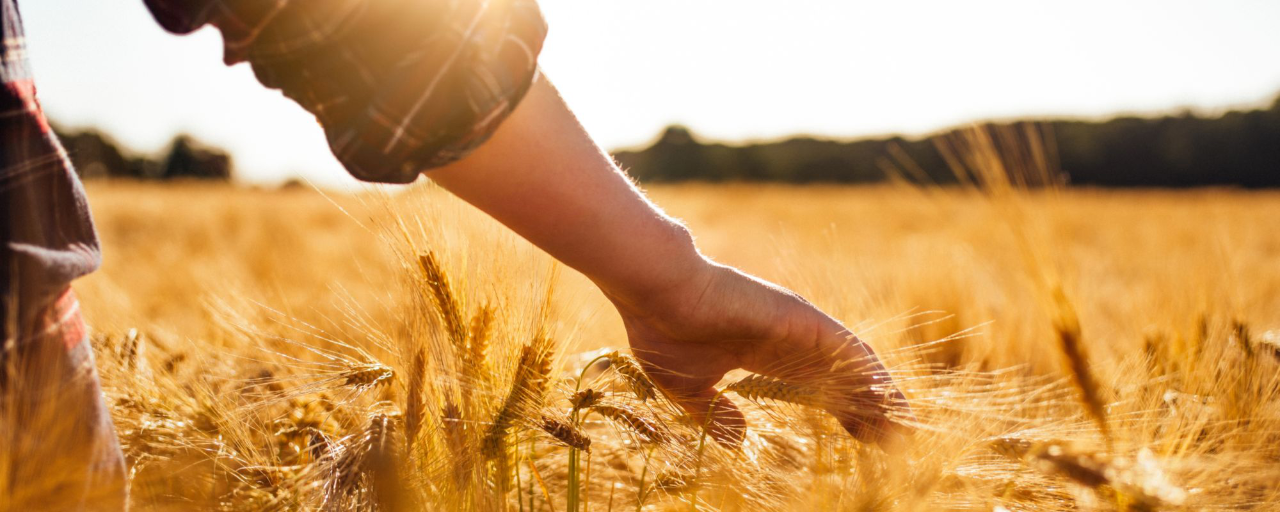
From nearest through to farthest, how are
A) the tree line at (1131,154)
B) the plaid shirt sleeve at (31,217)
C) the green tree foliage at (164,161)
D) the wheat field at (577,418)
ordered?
the plaid shirt sleeve at (31,217), the wheat field at (577,418), the green tree foliage at (164,161), the tree line at (1131,154)

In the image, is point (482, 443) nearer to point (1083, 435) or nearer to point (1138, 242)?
point (1083, 435)

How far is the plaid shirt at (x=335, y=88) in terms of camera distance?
49 cm

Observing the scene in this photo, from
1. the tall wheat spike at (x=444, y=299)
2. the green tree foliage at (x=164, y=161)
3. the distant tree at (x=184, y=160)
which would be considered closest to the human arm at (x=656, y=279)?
the tall wheat spike at (x=444, y=299)

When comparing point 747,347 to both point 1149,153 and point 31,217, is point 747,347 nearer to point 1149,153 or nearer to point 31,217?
point 31,217

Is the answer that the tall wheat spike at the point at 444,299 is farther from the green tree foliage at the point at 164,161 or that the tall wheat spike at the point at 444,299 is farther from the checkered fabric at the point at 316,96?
the green tree foliage at the point at 164,161

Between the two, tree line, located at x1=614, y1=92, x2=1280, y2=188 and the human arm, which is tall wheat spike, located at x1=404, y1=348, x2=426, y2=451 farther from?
tree line, located at x1=614, y1=92, x2=1280, y2=188

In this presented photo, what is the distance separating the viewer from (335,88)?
1.70 ft

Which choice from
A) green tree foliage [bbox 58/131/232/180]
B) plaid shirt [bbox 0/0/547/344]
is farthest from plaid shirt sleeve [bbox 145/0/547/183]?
green tree foliage [bbox 58/131/232/180]

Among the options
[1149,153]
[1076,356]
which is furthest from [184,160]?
[1149,153]

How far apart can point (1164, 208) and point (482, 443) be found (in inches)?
384

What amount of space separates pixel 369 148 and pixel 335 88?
5cm

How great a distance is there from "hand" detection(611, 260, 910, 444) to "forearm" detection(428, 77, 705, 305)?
7cm

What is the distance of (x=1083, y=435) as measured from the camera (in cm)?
Result: 70

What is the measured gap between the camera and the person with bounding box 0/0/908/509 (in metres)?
0.49
